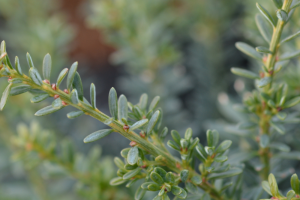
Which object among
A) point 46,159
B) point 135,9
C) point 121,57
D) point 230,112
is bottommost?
point 230,112

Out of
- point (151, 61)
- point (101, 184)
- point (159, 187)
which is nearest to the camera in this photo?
point (159, 187)

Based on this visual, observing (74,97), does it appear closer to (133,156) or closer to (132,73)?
(133,156)

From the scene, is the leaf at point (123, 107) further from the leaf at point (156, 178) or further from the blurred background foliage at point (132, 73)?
the blurred background foliage at point (132, 73)

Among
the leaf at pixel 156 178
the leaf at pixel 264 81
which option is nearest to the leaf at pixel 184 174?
the leaf at pixel 156 178

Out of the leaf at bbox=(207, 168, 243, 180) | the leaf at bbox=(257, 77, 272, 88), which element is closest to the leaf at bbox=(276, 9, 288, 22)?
the leaf at bbox=(257, 77, 272, 88)

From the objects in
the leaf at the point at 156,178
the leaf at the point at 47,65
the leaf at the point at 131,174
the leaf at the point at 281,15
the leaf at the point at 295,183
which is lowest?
the leaf at the point at 295,183

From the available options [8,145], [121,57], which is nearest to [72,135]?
[8,145]

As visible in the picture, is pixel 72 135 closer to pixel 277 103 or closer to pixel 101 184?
pixel 101 184
